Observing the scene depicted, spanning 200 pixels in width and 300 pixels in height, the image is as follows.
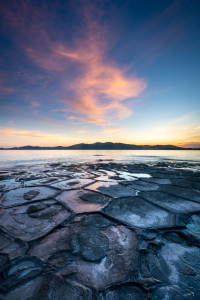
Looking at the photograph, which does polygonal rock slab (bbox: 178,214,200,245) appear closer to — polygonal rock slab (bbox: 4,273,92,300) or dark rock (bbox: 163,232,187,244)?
dark rock (bbox: 163,232,187,244)

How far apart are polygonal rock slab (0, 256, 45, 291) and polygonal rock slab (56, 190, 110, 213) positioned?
107 centimetres

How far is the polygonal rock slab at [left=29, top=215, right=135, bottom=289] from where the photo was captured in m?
1.08

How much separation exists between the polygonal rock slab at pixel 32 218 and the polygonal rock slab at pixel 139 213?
900mm

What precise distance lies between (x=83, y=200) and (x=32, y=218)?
1.07m

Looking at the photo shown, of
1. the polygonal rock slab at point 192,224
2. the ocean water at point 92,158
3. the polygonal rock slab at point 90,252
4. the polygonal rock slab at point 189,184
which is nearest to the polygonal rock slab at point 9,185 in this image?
the polygonal rock slab at point 90,252

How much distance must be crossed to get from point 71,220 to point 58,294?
1.02m

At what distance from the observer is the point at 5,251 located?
1.32m

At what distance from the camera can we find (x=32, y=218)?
2023 mm

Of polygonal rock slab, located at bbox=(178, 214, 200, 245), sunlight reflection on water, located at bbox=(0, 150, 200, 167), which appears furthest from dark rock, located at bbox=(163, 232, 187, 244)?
sunlight reflection on water, located at bbox=(0, 150, 200, 167)

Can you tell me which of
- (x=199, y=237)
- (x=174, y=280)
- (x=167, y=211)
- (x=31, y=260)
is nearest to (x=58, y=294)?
(x=31, y=260)

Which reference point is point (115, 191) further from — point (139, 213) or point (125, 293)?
point (125, 293)

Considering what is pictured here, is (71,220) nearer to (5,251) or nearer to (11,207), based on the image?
(5,251)

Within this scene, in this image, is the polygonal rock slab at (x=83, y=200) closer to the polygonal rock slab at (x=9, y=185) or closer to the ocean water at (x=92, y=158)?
the polygonal rock slab at (x=9, y=185)

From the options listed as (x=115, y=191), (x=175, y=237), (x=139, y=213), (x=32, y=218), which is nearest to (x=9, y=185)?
(x=32, y=218)
